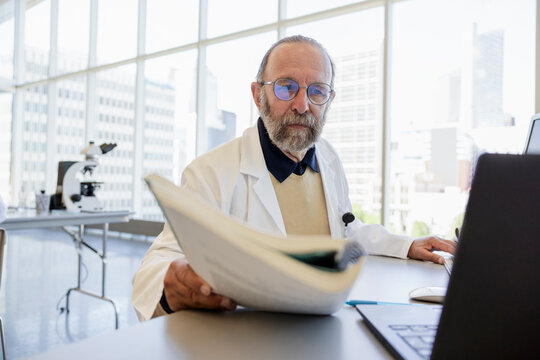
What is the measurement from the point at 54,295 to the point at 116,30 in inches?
217

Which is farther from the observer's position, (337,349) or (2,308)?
(2,308)

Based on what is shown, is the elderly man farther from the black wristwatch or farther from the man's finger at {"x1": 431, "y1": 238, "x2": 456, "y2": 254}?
the black wristwatch

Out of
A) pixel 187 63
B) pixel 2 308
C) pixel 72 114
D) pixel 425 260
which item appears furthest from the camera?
pixel 72 114

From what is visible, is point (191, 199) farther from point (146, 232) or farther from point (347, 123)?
point (146, 232)

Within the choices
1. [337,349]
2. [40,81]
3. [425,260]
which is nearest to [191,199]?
[337,349]

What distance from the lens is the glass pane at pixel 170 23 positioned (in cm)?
637

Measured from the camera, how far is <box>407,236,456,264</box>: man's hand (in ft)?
4.18

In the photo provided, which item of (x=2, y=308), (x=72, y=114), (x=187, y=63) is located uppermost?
(x=187, y=63)

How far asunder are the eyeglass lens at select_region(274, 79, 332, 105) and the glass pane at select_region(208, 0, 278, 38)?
14.6 ft

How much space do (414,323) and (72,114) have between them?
28.9 feet

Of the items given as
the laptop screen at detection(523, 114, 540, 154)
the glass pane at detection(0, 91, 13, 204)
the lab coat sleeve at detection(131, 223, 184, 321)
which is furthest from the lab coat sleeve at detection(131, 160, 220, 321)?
the glass pane at detection(0, 91, 13, 204)

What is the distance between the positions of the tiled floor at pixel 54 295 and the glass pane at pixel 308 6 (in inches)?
155

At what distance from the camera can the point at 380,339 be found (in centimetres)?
59

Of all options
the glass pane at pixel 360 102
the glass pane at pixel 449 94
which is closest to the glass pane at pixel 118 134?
the glass pane at pixel 360 102
